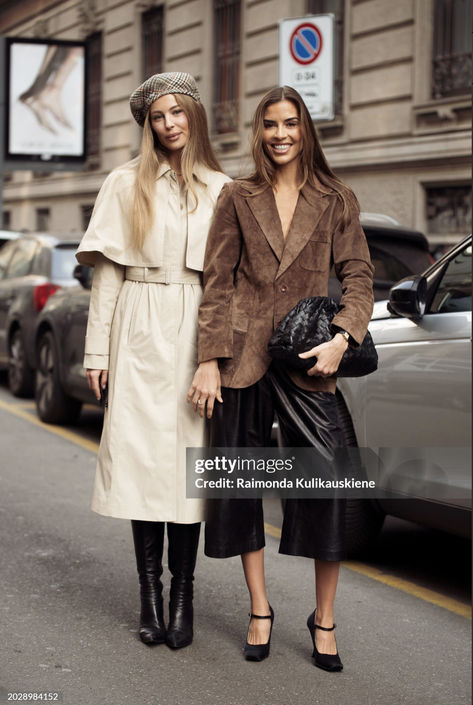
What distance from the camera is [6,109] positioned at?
21.8 metres

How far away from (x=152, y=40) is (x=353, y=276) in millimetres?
20465

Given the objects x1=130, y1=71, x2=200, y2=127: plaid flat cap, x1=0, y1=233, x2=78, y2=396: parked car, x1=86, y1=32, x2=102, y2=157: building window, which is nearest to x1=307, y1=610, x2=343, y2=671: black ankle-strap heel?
x1=130, y1=71, x2=200, y2=127: plaid flat cap

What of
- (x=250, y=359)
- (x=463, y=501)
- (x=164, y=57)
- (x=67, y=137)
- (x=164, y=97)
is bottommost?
(x=463, y=501)

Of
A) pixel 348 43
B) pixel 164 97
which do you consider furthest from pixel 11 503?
pixel 348 43

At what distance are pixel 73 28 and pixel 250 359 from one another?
968 inches

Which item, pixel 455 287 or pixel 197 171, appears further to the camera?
pixel 455 287

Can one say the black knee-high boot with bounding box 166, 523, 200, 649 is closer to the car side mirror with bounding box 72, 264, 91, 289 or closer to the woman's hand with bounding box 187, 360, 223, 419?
the woman's hand with bounding box 187, 360, 223, 419

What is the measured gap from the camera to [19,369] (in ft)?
34.7

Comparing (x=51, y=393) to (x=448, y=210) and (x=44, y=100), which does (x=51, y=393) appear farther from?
(x=44, y=100)

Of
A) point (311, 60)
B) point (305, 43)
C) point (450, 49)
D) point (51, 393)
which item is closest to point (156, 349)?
point (51, 393)

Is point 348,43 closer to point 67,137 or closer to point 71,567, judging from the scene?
point 67,137

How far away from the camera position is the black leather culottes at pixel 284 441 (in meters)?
3.66

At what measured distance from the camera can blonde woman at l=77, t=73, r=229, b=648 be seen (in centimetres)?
385

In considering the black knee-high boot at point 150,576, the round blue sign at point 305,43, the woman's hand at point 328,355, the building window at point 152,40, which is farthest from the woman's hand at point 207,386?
the building window at point 152,40
